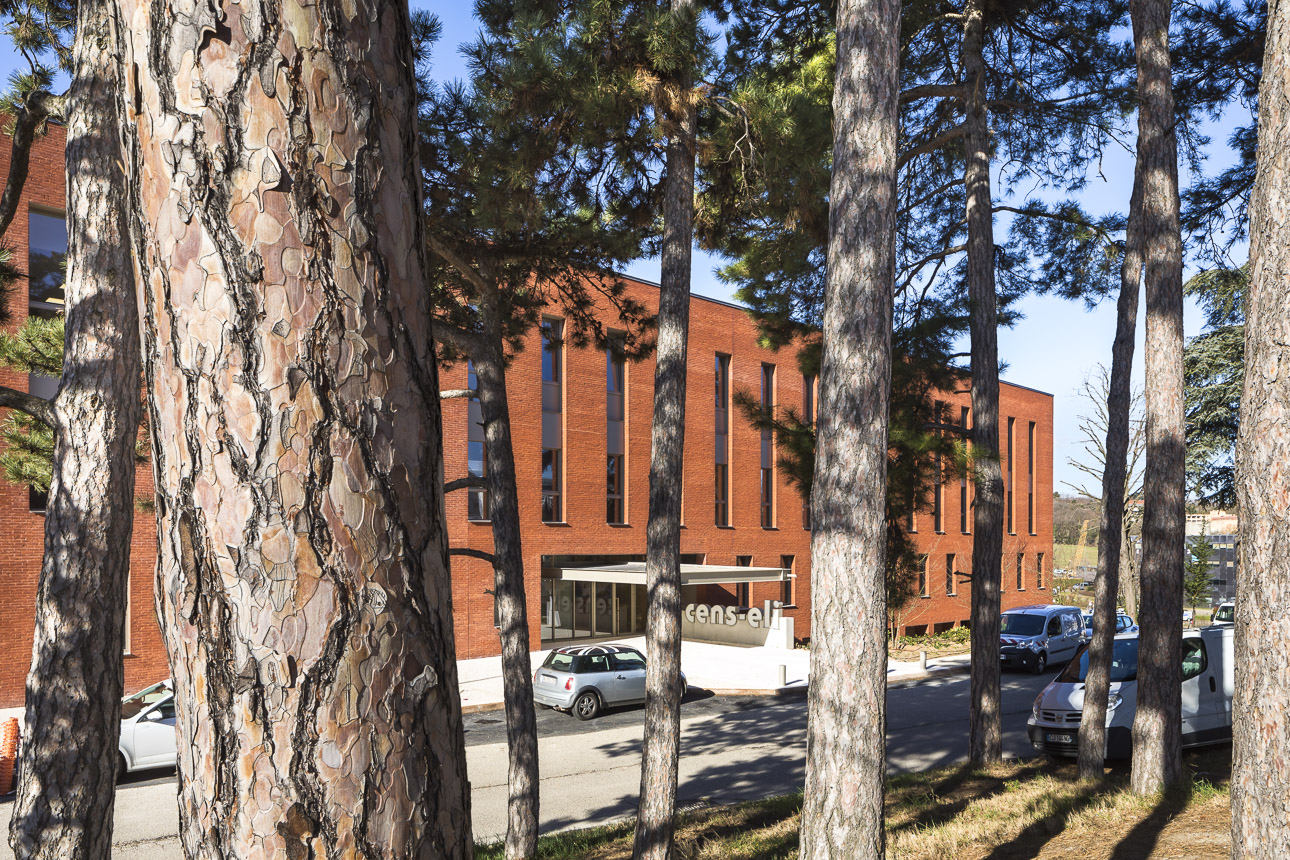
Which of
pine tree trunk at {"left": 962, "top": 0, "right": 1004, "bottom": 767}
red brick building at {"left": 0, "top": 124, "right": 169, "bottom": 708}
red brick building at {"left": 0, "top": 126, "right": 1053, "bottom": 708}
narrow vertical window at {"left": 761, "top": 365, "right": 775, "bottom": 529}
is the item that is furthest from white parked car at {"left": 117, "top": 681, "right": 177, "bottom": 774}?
narrow vertical window at {"left": 761, "top": 365, "right": 775, "bottom": 529}

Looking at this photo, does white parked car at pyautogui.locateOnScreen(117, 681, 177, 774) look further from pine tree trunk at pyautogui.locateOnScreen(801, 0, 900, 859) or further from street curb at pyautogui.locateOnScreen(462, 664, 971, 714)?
pine tree trunk at pyautogui.locateOnScreen(801, 0, 900, 859)

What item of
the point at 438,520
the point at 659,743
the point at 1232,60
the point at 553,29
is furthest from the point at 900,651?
the point at 438,520

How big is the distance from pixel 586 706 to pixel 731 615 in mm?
13200

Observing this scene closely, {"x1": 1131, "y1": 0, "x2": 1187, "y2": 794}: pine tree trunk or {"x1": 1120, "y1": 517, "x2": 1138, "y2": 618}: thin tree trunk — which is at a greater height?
{"x1": 1131, "y1": 0, "x2": 1187, "y2": 794}: pine tree trunk

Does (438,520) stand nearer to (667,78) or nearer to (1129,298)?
(667,78)

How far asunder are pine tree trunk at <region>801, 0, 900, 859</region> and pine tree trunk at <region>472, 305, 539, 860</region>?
456 cm

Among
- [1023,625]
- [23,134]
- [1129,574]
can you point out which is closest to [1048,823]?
[23,134]

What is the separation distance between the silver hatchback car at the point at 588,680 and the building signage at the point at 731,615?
11.5m

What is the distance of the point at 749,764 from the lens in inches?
555

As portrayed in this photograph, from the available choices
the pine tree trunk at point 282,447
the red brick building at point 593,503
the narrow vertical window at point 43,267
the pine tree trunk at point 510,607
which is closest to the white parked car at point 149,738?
the red brick building at point 593,503

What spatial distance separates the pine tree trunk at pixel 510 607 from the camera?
922cm

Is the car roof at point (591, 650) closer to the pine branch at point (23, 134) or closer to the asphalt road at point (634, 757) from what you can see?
the asphalt road at point (634, 757)

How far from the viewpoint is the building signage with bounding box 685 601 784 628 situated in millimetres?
29859

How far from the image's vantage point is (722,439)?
107 feet
